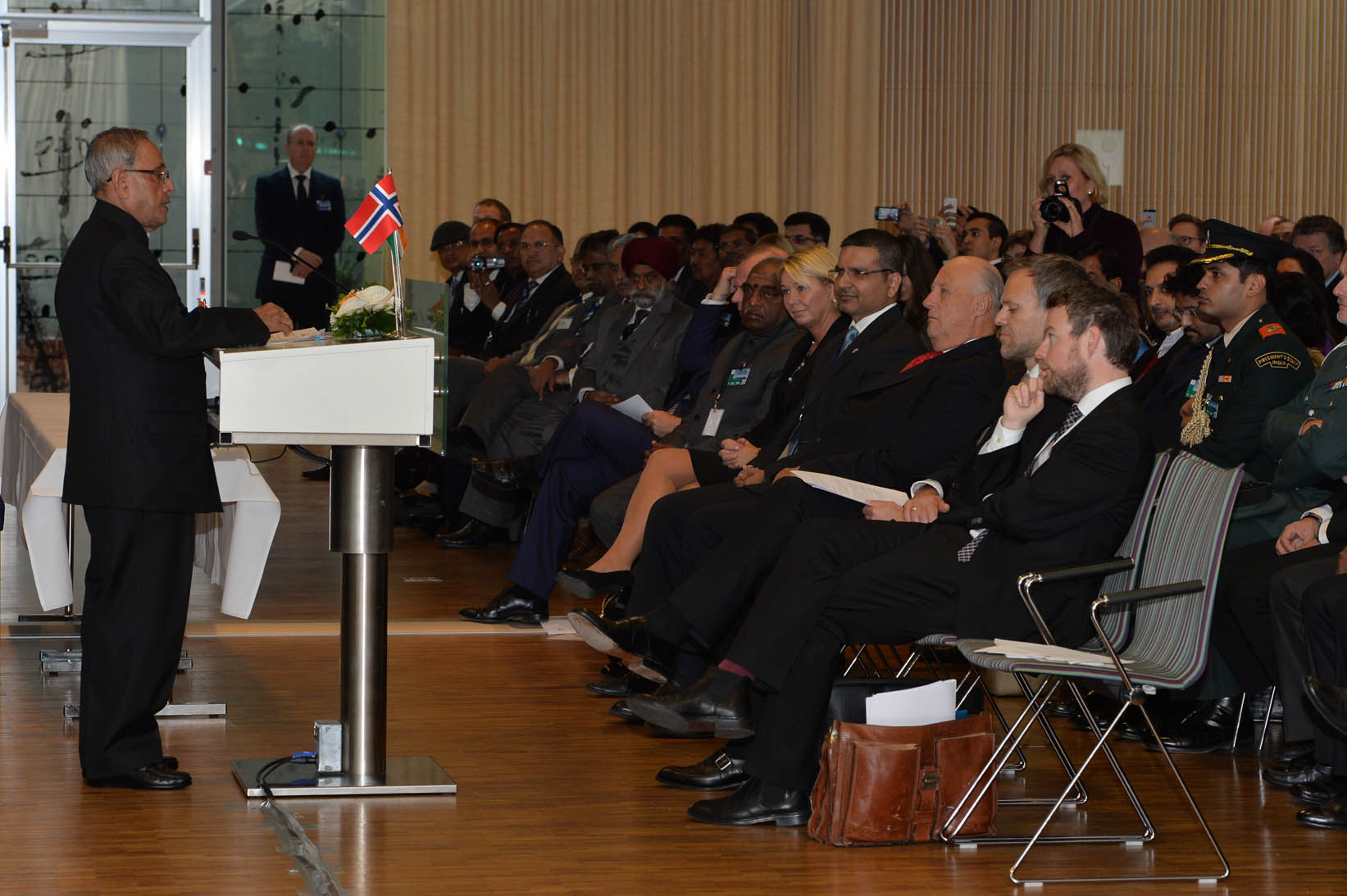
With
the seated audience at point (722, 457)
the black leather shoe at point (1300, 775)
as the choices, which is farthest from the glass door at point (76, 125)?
the black leather shoe at point (1300, 775)

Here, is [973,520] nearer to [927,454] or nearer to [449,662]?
[927,454]

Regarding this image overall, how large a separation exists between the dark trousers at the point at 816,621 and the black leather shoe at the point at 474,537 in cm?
451

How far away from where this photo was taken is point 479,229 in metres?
10.2

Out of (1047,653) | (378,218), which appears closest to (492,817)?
(1047,653)

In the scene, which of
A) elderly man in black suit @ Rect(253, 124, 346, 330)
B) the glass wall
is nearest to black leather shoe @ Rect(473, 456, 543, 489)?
elderly man in black suit @ Rect(253, 124, 346, 330)

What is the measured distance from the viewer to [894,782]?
3.84m

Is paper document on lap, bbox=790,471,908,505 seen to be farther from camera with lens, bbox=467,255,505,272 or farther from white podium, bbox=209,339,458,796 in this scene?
camera with lens, bbox=467,255,505,272

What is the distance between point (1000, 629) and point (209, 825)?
1.88 metres

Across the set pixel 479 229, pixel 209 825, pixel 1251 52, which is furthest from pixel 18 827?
pixel 1251 52

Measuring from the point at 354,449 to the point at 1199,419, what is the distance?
8.58 feet

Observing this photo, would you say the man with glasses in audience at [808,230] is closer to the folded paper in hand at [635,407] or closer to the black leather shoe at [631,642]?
the folded paper in hand at [635,407]

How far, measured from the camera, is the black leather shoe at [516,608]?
6.47 metres

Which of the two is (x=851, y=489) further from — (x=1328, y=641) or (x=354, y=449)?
(x=354, y=449)

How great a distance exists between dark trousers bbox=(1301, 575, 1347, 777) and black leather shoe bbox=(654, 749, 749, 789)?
1.40m
